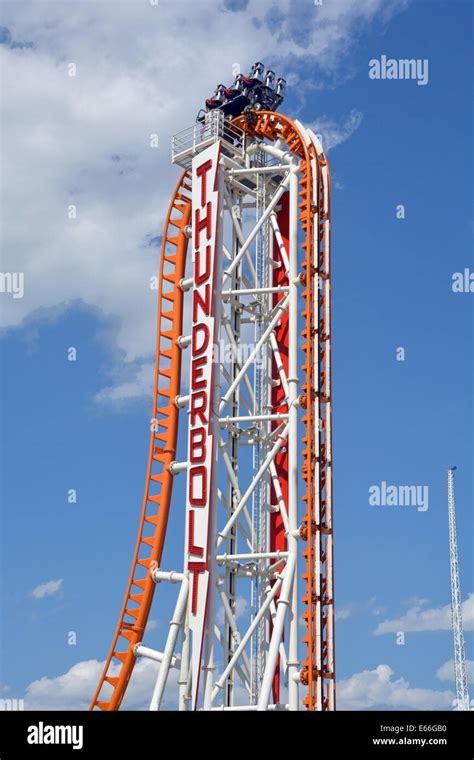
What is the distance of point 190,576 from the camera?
139 feet

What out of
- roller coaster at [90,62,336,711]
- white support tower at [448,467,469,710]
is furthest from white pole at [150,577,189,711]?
white support tower at [448,467,469,710]

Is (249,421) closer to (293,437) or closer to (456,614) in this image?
(293,437)

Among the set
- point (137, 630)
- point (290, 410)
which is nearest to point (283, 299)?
point (290, 410)

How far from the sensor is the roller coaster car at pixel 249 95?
160ft

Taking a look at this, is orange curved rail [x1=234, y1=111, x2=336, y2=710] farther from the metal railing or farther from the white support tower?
the white support tower

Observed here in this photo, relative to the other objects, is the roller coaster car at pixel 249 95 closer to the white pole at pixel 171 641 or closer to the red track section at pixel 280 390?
the red track section at pixel 280 390

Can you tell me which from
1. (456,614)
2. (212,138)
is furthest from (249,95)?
(456,614)

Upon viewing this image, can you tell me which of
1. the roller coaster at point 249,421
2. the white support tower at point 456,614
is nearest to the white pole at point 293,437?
the roller coaster at point 249,421

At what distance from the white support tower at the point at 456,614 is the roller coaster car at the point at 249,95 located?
28464 mm

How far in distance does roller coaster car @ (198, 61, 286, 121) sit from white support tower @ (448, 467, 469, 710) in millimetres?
28464

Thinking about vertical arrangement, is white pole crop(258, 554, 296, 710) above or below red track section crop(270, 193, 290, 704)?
below

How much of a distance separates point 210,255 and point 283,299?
3.20 metres

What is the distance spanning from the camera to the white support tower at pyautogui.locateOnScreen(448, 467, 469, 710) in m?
69.8

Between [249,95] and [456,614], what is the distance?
36.8m
